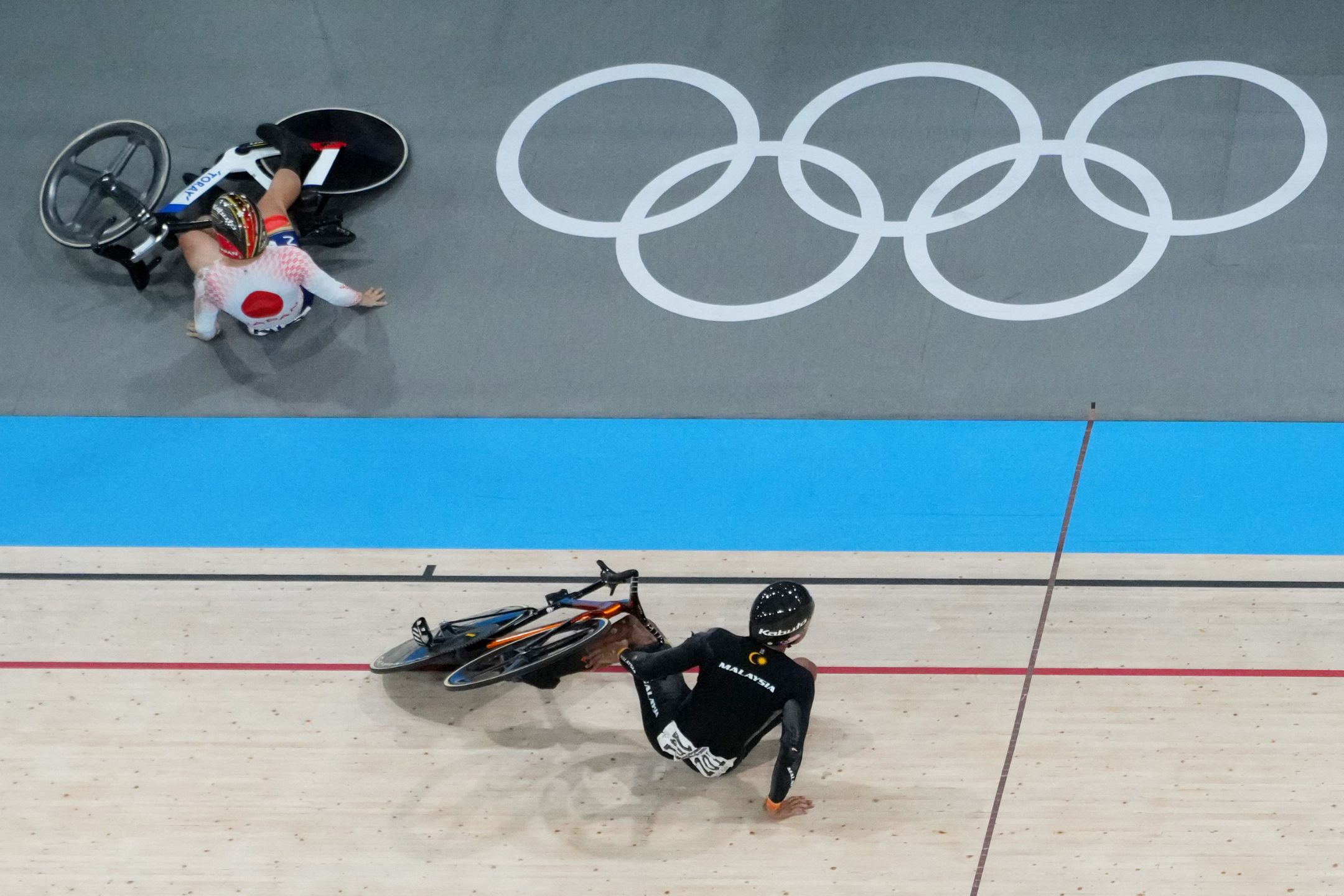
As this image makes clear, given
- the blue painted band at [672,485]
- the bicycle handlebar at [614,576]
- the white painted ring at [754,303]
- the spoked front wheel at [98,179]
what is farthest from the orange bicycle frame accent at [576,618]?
the spoked front wheel at [98,179]

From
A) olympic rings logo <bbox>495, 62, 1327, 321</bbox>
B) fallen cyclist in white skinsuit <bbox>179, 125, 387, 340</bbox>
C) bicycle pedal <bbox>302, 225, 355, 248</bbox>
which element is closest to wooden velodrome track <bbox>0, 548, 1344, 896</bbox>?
fallen cyclist in white skinsuit <bbox>179, 125, 387, 340</bbox>

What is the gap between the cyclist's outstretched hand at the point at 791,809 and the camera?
457 centimetres

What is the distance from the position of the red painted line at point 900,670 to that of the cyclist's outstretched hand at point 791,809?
0.64m

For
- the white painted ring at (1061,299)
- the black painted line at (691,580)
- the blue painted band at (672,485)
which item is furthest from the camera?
the white painted ring at (1061,299)

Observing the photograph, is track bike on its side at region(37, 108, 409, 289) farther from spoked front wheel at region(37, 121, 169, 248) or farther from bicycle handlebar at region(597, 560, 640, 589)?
bicycle handlebar at region(597, 560, 640, 589)

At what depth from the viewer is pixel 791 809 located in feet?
15.0

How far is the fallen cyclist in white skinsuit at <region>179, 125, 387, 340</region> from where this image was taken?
5723mm

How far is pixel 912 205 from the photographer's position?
6688mm

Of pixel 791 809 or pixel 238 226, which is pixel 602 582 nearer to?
pixel 791 809

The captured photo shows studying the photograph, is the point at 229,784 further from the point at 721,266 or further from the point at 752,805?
the point at 721,266

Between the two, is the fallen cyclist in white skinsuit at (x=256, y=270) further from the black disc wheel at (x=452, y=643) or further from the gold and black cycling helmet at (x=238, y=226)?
the black disc wheel at (x=452, y=643)

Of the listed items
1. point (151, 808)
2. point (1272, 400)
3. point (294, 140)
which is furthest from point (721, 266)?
point (151, 808)

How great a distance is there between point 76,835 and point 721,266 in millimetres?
4147

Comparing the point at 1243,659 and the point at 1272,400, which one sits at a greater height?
the point at 1272,400
